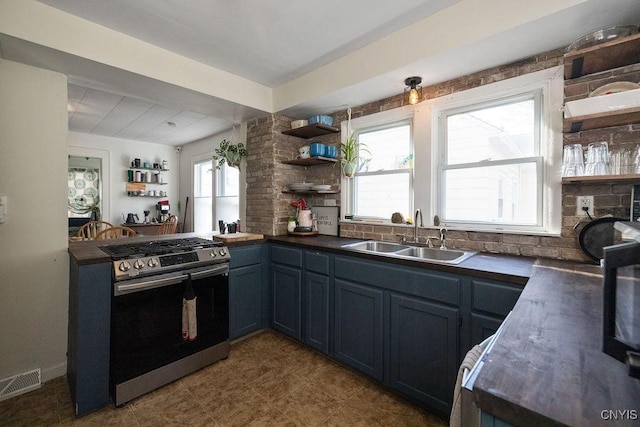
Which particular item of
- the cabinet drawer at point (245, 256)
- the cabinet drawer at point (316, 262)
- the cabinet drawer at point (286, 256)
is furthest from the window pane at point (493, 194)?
Answer: the cabinet drawer at point (245, 256)

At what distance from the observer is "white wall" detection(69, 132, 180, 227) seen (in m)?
5.21

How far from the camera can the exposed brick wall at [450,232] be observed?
66.5 inches

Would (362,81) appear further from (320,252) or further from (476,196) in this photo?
(320,252)

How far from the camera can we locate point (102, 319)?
72.2 inches

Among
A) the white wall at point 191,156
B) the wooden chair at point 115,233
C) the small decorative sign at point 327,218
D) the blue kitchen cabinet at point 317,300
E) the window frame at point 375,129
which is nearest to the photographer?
the blue kitchen cabinet at point 317,300

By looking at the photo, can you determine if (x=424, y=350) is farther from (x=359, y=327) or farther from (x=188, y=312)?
(x=188, y=312)

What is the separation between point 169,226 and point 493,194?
5.59 metres

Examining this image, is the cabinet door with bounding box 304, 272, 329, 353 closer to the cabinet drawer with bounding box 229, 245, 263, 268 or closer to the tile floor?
the tile floor

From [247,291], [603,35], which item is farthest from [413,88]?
[247,291]

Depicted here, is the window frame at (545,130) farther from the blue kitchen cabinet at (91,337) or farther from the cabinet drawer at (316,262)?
the blue kitchen cabinet at (91,337)

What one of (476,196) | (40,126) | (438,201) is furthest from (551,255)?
(40,126)

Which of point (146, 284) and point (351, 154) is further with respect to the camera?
point (351, 154)

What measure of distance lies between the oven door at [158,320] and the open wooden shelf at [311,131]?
1654mm

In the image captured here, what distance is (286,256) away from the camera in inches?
107
